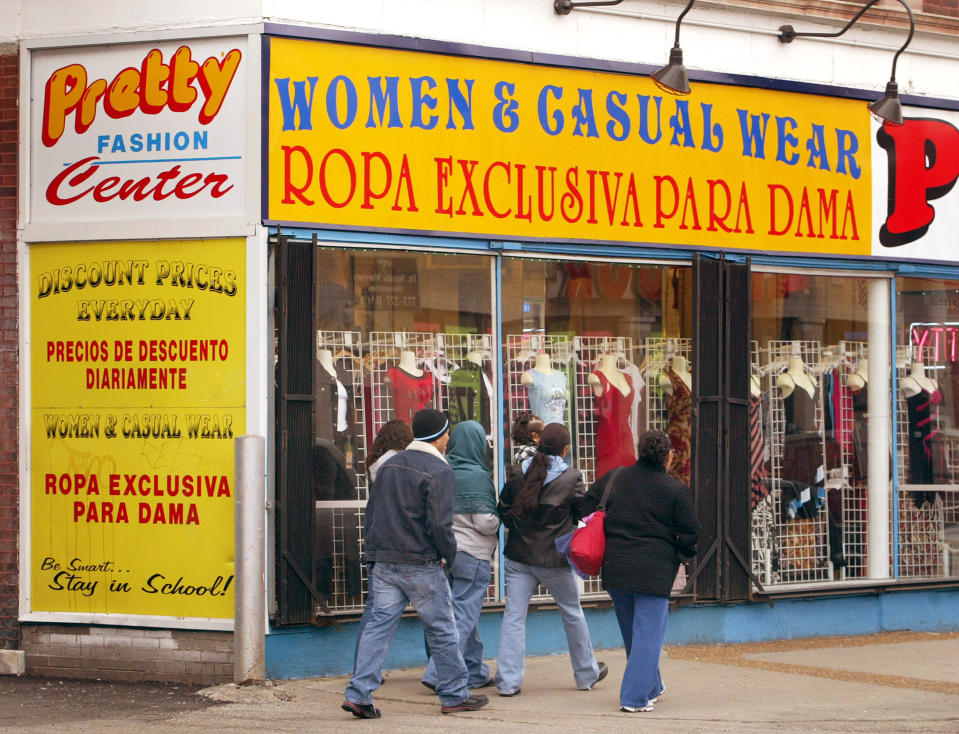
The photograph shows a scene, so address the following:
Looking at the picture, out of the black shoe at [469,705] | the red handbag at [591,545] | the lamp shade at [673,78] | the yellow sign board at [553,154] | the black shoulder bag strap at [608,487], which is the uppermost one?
the lamp shade at [673,78]

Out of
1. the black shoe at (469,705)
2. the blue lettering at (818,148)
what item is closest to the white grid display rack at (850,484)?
the blue lettering at (818,148)

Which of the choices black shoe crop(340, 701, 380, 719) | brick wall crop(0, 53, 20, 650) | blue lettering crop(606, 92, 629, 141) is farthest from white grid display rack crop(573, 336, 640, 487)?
brick wall crop(0, 53, 20, 650)

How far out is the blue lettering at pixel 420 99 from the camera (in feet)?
34.8

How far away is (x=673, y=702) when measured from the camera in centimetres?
917

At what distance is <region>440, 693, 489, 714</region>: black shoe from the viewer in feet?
28.7

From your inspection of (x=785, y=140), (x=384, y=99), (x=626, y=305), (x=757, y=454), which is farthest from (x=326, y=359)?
(x=785, y=140)

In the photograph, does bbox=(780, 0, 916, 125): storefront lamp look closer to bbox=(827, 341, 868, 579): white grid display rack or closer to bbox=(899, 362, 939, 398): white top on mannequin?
bbox=(827, 341, 868, 579): white grid display rack

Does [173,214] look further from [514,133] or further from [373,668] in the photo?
[373,668]

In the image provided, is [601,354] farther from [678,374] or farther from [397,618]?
[397,618]

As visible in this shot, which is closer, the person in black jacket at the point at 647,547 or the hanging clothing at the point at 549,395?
the person in black jacket at the point at 647,547

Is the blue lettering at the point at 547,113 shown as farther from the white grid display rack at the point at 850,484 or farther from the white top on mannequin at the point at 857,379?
the white top on mannequin at the point at 857,379

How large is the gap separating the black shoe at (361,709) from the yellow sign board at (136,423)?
1.68 metres

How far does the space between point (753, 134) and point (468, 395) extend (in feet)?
A: 10.9

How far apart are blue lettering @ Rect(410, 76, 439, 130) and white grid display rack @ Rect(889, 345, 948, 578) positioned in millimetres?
4997
